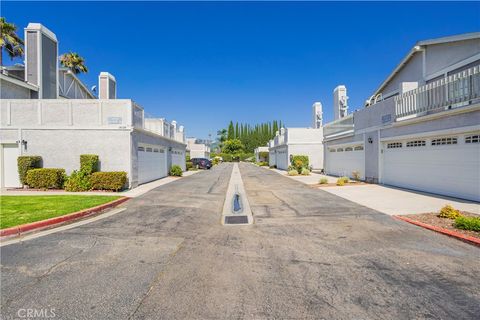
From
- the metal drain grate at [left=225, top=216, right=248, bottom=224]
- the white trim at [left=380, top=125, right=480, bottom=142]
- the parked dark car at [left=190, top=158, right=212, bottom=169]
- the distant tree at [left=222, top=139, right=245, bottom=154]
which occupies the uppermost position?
the distant tree at [left=222, top=139, right=245, bottom=154]

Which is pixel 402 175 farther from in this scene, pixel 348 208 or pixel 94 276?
pixel 94 276

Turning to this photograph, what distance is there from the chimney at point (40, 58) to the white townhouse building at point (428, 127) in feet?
71.3

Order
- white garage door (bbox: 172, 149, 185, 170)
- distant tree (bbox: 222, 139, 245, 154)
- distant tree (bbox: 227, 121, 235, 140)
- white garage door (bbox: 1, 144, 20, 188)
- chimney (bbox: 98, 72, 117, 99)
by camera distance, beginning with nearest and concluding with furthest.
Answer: white garage door (bbox: 1, 144, 20, 188) → chimney (bbox: 98, 72, 117, 99) → white garage door (bbox: 172, 149, 185, 170) → distant tree (bbox: 222, 139, 245, 154) → distant tree (bbox: 227, 121, 235, 140)

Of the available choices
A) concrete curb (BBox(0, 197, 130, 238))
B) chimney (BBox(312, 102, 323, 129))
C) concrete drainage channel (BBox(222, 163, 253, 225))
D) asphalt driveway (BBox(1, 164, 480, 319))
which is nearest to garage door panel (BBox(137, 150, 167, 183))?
concrete curb (BBox(0, 197, 130, 238))

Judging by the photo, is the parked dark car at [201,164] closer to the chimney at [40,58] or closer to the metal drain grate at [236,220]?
the chimney at [40,58]

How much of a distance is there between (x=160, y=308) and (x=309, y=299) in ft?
6.03

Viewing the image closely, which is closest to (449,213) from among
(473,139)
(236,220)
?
(473,139)

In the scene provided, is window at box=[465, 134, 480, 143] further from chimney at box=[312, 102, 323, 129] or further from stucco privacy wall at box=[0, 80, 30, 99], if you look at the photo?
stucco privacy wall at box=[0, 80, 30, 99]

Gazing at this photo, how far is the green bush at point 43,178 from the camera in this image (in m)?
12.7

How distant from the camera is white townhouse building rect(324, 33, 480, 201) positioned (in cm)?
903

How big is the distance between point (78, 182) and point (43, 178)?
1867 millimetres

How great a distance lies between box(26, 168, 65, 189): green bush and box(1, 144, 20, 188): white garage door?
5.18ft

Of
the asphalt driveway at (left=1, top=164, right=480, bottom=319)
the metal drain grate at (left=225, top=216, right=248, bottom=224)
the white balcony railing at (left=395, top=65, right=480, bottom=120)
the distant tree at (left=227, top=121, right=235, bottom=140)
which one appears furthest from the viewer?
the distant tree at (left=227, top=121, right=235, bottom=140)

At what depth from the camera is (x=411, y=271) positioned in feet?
13.0
